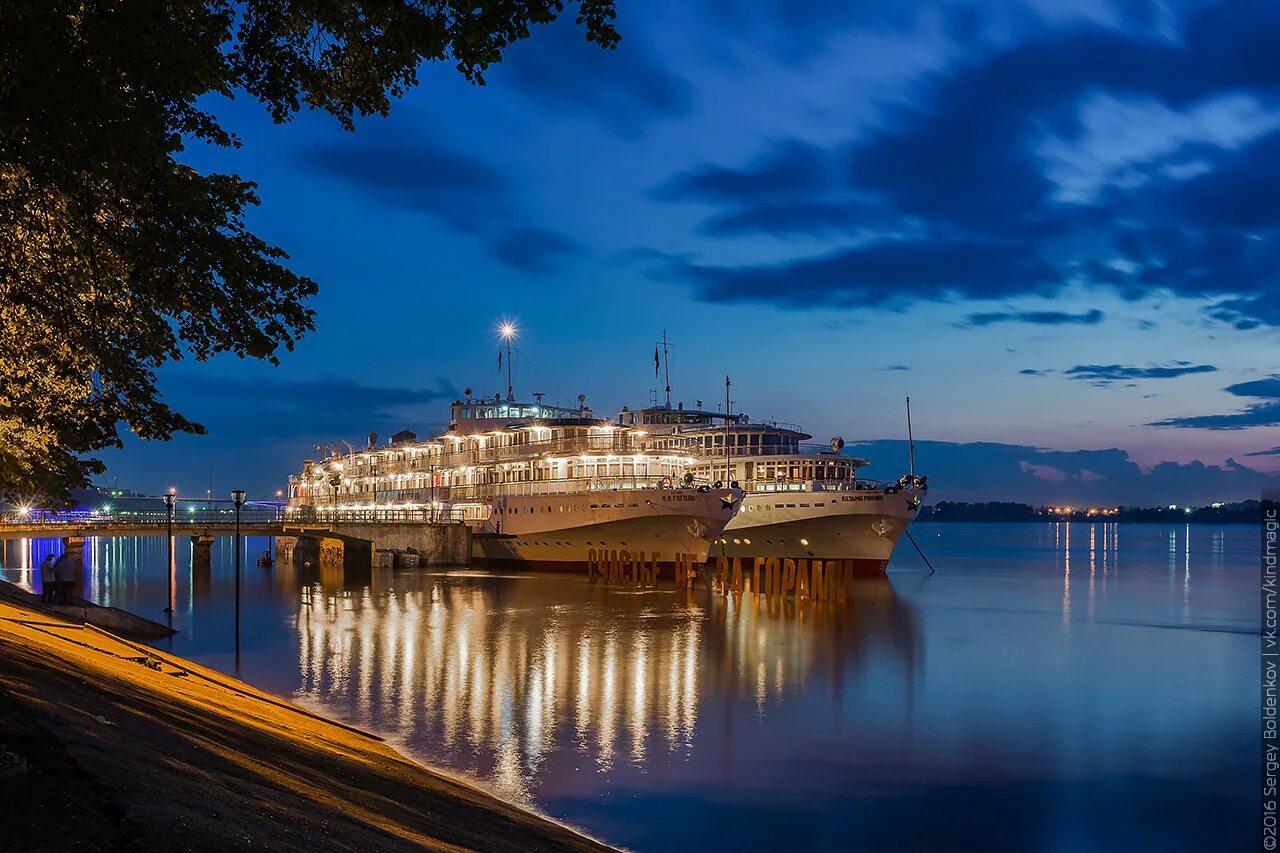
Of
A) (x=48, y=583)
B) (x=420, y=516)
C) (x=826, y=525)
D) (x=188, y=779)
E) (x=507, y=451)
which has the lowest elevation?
(x=420, y=516)

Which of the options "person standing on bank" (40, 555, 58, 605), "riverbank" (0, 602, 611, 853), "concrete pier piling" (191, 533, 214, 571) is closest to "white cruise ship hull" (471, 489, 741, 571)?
"concrete pier piling" (191, 533, 214, 571)

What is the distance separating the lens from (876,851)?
14.7m

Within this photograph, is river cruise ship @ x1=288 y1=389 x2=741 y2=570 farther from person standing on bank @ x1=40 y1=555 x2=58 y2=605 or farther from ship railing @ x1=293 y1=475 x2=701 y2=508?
person standing on bank @ x1=40 y1=555 x2=58 y2=605

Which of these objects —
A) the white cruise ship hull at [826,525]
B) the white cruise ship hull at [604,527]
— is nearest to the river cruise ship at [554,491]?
the white cruise ship hull at [604,527]

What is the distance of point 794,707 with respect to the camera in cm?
2494

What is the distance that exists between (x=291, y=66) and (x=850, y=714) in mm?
19845

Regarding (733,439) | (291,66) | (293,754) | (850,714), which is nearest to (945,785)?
(850,714)

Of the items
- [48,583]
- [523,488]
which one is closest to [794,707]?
[48,583]

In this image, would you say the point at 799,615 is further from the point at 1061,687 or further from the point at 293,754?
the point at 293,754

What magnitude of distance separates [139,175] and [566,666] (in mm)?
22587

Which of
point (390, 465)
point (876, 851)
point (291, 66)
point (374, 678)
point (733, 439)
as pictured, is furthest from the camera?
point (390, 465)

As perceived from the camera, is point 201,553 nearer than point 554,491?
No

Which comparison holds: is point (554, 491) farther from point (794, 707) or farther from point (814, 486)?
point (794, 707)

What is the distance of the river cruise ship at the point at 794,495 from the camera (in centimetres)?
6194
